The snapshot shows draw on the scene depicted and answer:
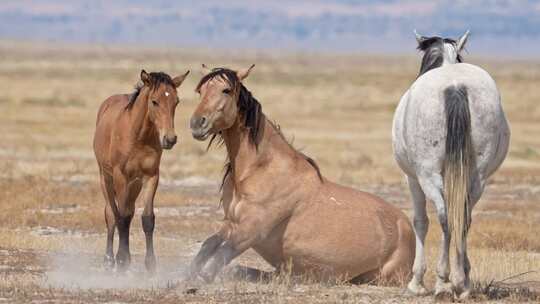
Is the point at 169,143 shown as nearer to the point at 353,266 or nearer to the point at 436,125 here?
the point at 353,266

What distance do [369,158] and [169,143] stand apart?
16764 millimetres

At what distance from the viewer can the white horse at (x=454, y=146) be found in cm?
899

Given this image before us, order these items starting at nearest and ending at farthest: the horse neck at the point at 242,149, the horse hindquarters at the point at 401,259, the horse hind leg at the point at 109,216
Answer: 1. the horse neck at the point at 242,149
2. the horse hindquarters at the point at 401,259
3. the horse hind leg at the point at 109,216

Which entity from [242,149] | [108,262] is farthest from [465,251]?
[108,262]

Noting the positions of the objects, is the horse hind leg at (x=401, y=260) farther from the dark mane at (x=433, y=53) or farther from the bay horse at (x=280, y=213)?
the dark mane at (x=433, y=53)

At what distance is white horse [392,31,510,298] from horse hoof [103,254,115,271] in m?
3.59

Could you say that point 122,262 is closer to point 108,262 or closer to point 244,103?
point 108,262

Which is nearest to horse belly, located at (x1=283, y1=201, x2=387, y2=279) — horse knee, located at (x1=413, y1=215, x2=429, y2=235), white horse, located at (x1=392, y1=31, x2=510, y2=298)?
horse knee, located at (x1=413, y1=215, x2=429, y2=235)

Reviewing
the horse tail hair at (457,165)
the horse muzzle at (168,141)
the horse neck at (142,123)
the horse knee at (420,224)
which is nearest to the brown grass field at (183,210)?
the horse knee at (420,224)

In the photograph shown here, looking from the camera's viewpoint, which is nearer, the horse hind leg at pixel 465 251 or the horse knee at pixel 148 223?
the horse hind leg at pixel 465 251

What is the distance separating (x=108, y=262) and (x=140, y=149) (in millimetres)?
1193

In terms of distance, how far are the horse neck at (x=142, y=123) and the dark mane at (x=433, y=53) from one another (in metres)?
3.09

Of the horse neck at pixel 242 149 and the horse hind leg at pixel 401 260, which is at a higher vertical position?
the horse neck at pixel 242 149

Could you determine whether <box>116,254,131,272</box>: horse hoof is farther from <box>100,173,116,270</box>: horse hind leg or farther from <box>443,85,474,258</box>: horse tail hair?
<box>443,85,474,258</box>: horse tail hair
